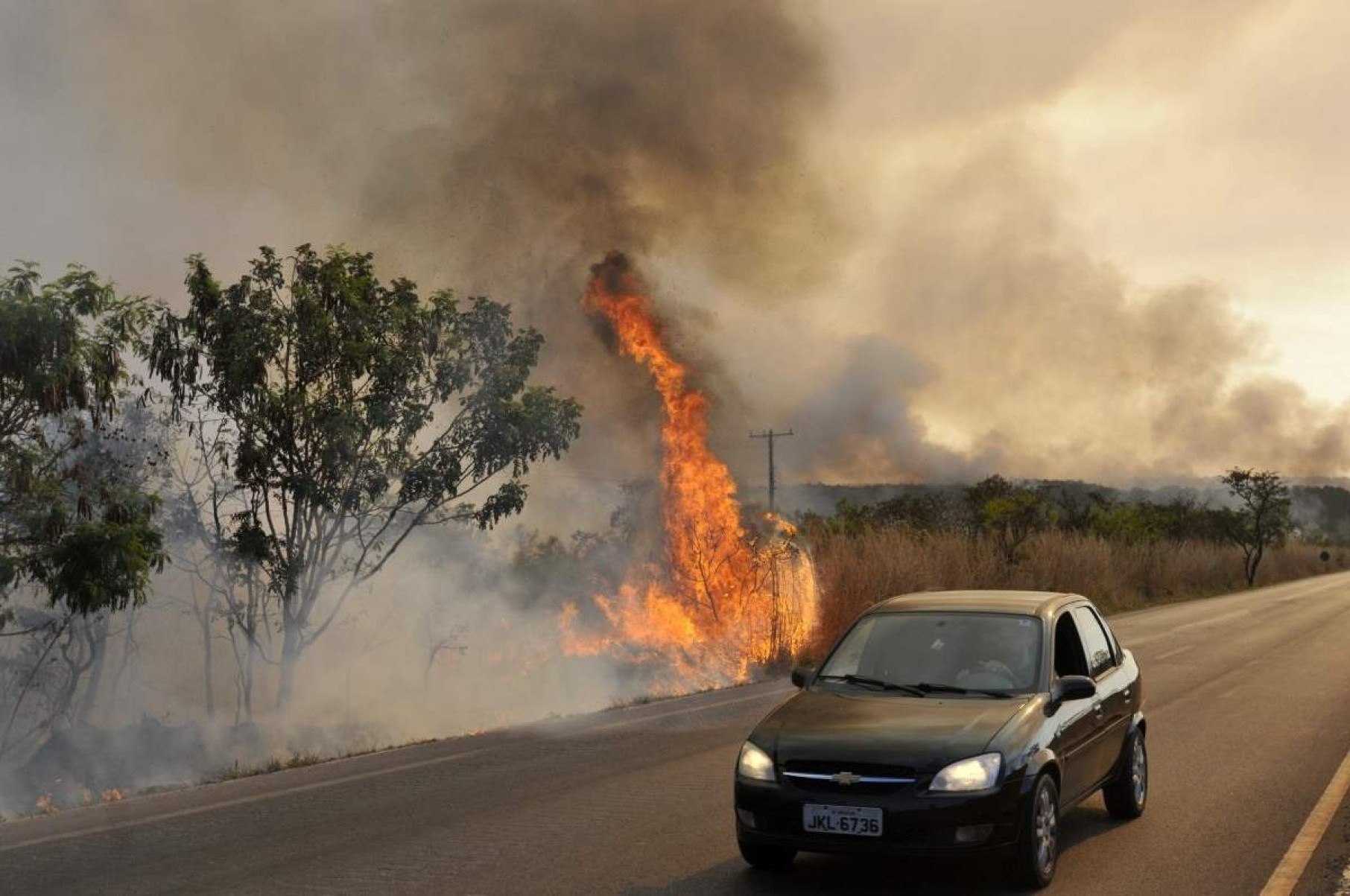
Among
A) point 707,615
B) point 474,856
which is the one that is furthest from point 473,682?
point 474,856

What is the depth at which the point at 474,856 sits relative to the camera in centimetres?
677

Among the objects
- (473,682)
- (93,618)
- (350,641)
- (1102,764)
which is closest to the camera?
(1102,764)

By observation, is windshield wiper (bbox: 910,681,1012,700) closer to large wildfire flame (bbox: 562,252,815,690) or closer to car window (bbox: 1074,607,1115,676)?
car window (bbox: 1074,607,1115,676)

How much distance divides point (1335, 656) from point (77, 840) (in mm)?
18359

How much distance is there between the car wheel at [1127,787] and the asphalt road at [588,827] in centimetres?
Answer: 10

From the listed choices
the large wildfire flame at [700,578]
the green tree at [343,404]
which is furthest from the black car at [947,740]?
the large wildfire flame at [700,578]

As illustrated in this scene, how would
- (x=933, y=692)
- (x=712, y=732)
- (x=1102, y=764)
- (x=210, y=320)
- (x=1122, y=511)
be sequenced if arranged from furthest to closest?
1. (x=1122, y=511)
2. (x=210, y=320)
3. (x=712, y=732)
4. (x=1102, y=764)
5. (x=933, y=692)

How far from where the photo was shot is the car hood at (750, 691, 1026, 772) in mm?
5637

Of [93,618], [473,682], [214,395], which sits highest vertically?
[214,395]

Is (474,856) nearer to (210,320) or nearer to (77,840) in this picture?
(77,840)

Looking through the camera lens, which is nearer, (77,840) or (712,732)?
(77,840)

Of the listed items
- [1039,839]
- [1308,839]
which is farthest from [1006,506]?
[1039,839]

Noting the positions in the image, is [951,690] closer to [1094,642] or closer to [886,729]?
[886,729]

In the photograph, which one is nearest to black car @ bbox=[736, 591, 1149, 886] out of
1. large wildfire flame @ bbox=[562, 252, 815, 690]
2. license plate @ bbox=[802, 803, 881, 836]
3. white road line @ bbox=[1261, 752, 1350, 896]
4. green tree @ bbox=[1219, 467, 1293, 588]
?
license plate @ bbox=[802, 803, 881, 836]
